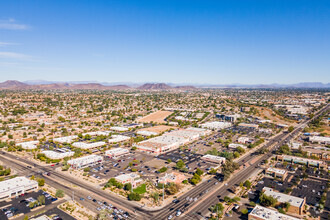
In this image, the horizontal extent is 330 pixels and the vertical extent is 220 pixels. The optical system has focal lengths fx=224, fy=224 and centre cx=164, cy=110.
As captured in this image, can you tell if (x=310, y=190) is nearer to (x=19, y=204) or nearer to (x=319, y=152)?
(x=319, y=152)

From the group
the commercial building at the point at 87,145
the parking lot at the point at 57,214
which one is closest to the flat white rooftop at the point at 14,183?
the parking lot at the point at 57,214

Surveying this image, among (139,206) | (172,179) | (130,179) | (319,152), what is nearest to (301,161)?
(319,152)

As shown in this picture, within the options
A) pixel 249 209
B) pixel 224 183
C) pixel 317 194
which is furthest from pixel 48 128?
pixel 317 194

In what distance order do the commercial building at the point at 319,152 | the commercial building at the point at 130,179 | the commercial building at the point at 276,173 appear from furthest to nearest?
the commercial building at the point at 319,152 → the commercial building at the point at 276,173 → the commercial building at the point at 130,179

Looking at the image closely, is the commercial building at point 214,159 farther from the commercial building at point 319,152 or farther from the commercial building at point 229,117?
the commercial building at point 229,117

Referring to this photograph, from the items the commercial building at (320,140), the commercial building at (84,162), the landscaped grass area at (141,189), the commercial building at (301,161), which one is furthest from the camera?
the commercial building at (320,140)

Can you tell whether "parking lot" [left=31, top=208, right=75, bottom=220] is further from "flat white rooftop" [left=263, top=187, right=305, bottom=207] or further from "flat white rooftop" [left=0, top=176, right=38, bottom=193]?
"flat white rooftop" [left=263, top=187, right=305, bottom=207]

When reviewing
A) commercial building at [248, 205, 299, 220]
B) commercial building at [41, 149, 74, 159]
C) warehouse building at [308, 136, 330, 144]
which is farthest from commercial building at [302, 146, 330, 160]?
commercial building at [41, 149, 74, 159]

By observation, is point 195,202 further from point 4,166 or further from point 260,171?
point 4,166
